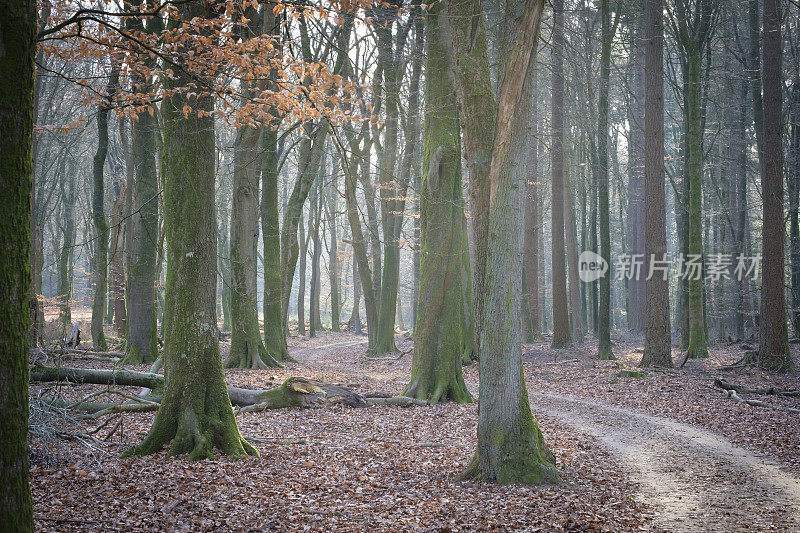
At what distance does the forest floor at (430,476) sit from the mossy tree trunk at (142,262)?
3.16m

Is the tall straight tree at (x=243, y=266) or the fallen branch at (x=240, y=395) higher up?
the tall straight tree at (x=243, y=266)

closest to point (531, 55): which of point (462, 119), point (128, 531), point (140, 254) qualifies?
point (462, 119)

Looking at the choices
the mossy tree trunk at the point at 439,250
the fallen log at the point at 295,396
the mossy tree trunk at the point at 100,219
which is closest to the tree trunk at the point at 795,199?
the mossy tree trunk at the point at 439,250

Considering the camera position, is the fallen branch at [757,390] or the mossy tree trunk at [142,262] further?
the mossy tree trunk at [142,262]

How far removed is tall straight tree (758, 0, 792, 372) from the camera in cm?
1253

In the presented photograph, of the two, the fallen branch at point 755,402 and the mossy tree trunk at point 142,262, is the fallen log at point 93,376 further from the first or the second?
the fallen branch at point 755,402

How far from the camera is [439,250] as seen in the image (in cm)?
1056

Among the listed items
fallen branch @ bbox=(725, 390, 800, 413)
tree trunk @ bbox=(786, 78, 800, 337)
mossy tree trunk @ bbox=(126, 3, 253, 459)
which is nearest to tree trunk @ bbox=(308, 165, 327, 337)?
tree trunk @ bbox=(786, 78, 800, 337)

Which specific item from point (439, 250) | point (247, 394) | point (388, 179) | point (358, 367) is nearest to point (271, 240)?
point (358, 367)

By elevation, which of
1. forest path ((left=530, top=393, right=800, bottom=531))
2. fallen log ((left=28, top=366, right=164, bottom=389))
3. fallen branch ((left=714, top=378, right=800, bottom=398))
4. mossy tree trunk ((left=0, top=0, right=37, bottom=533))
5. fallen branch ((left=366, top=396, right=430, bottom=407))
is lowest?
forest path ((left=530, top=393, right=800, bottom=531))

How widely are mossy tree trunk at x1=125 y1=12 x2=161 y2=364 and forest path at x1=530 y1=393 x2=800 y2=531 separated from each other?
9654 millimetres

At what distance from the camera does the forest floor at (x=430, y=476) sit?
14.8 ft

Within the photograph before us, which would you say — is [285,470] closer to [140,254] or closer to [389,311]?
[140,254]

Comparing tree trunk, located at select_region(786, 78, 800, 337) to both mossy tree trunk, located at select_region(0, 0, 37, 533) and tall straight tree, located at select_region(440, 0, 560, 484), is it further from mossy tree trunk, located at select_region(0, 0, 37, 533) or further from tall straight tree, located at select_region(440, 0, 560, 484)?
mossy tree trunk, located at select_region(0, 0, 37, 533)
